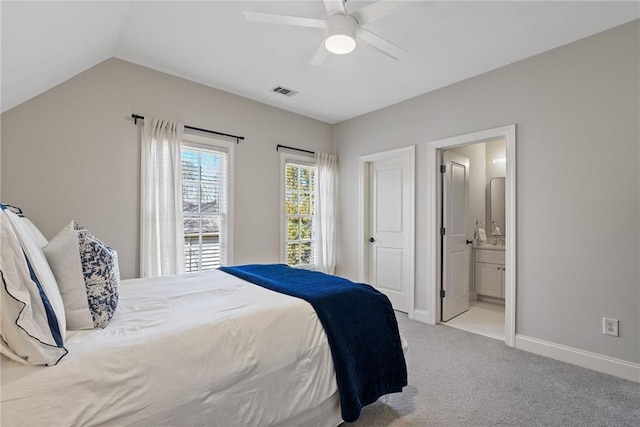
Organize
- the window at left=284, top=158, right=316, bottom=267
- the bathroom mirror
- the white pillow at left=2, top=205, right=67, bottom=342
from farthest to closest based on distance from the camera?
1. the bathroom mirror
2. the window at left=284, top=158, right=316, bottom=267
3. the white pillow at left=2, top=205, right=67, bottom=342

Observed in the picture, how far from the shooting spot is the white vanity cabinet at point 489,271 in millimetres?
4348

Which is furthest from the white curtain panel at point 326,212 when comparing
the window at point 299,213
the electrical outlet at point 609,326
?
the electrical outlet at point 609,326

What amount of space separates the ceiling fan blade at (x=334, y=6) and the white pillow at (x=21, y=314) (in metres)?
1.99

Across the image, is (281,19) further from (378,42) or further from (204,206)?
(204,206)

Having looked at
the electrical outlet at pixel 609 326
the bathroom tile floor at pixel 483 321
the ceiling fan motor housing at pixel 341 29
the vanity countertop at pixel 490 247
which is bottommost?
the bathroom tile floor at pixel 483 321

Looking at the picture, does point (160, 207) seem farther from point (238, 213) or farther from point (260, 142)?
point (260, 142)

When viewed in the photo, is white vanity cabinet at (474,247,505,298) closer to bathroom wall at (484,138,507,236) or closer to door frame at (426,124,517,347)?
bathroom wall at (484,138,507,236)

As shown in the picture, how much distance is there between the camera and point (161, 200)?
306cm

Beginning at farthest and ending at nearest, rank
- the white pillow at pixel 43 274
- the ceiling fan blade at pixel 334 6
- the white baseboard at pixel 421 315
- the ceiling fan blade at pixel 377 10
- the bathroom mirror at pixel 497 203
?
the bathroom mirror at pixel 497 203
the white baseboard at pixel 421 315
the ceiling fan blade at pixel 334 6
the ceiling fan blade at pixel 377 10
the white pillow at pixel 43 274

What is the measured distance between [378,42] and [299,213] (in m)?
2.66

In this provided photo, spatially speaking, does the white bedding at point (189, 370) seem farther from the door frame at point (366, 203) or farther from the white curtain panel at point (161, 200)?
the door frame at point (366, 203)

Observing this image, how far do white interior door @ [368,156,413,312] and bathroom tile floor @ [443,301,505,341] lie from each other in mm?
675

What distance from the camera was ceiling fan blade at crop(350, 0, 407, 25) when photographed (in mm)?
1784

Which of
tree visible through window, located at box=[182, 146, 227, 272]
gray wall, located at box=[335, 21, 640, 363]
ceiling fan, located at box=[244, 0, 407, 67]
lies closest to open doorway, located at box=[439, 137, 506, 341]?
gray wall, located at box=[335, 21, 640, 363]
